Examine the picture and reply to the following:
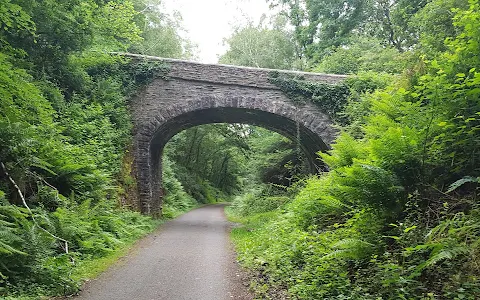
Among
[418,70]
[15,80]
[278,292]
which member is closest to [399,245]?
[278,292]

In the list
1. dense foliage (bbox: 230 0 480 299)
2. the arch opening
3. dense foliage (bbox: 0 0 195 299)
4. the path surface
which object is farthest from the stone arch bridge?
dense foliage (bbox: 230 0 480 299)

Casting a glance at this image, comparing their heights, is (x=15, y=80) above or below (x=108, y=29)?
below

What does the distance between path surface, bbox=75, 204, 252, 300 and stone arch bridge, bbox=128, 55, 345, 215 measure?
17.2ft

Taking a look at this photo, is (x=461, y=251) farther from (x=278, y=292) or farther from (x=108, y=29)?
(x=108, y=29)

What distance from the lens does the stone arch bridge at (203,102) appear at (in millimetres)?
14234

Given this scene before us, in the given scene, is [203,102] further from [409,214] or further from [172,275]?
[409,214]

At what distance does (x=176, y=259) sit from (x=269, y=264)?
2.31 metres

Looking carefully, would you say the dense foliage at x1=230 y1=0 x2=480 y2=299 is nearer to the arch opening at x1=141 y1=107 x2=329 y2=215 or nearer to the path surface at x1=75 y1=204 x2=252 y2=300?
the path surface at x1=75 y1=204 x2=252 y2=300

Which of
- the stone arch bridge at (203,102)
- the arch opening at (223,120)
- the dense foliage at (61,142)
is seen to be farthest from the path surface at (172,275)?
the arch opening at (223,120)

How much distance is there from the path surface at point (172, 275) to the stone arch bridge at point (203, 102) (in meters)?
5.25

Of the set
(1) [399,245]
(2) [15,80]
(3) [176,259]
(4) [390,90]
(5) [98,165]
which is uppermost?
(4) [390,90]

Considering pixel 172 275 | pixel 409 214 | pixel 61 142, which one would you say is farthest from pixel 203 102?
pixel 409 214

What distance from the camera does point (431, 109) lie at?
4.98m

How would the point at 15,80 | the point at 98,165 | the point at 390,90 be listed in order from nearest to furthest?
A: the point at 15,80 < the point at 390,90 < the point at 98,165
